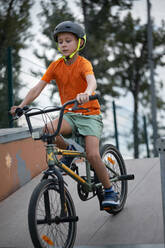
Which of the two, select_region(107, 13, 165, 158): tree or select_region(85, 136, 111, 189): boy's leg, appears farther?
select_region(107, 13, 165, 158): tree

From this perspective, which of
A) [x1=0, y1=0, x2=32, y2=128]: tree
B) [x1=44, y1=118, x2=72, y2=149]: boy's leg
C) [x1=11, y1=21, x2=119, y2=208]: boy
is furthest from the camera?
[x1=0, y1=0, x2=32, y2=128]: tree

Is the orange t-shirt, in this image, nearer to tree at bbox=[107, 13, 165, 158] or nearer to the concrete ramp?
the concrete ramp

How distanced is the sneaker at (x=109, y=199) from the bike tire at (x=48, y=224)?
0.63 metres

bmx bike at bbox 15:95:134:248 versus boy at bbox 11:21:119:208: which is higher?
boy at bbox 11:21:119:208

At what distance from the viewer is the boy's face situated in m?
3.77

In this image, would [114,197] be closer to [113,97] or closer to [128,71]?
[113,97]

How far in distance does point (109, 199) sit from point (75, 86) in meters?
1.16

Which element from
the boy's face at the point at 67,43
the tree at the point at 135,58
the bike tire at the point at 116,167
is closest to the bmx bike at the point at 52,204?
the boy's face at the point at 67,43

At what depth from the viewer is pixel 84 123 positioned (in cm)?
378

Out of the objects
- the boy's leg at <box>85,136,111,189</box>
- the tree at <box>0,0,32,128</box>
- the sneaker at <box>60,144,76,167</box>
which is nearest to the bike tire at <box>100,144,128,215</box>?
the boy's leg at <box>85,136,111,189</box>

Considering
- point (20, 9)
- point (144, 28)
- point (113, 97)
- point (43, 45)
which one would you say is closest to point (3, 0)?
point (20, 9)

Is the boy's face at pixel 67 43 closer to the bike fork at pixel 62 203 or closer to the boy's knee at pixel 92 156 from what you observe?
the boy's knee at pixel 92 156

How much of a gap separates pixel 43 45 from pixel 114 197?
44.3ft

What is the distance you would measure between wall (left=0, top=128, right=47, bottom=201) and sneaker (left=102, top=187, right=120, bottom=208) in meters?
1.81
